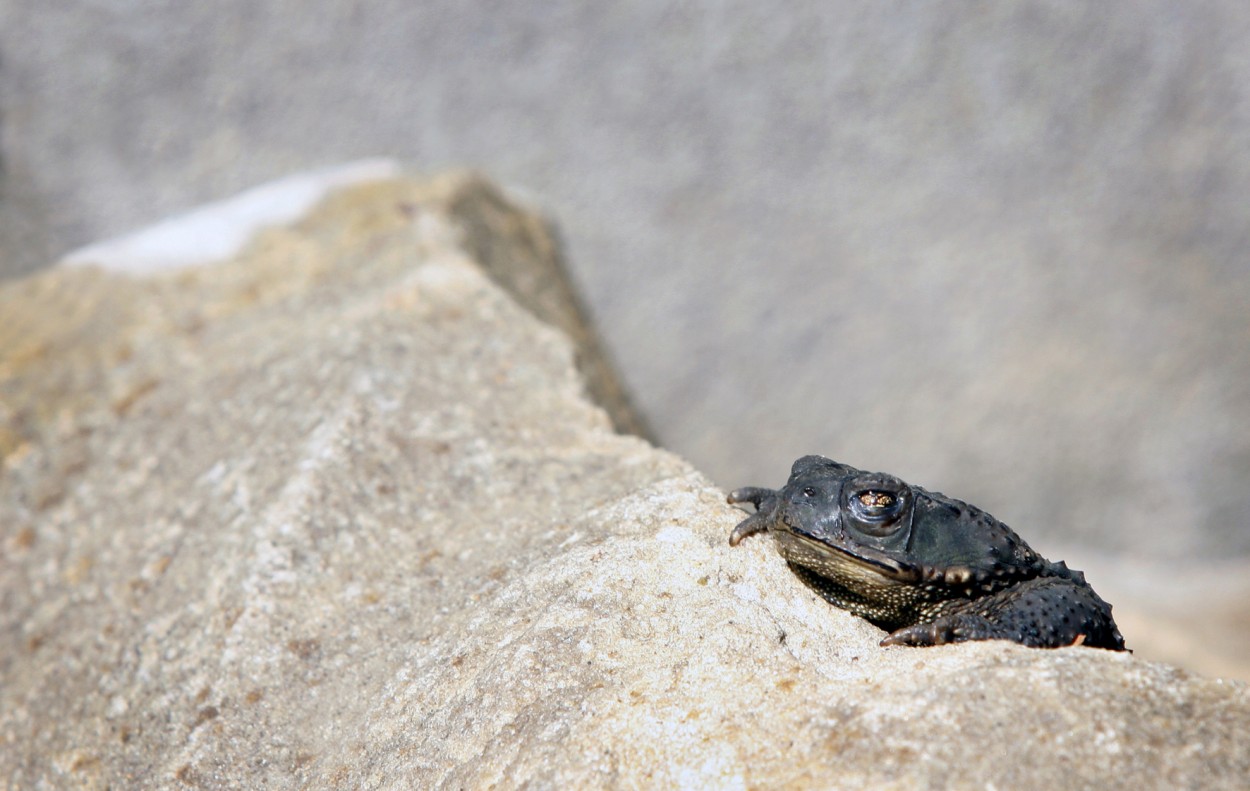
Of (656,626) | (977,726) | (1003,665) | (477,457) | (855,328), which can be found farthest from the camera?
(855,328)

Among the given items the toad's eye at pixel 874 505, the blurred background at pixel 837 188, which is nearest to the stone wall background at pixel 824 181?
the blurred background at pixel 837 188

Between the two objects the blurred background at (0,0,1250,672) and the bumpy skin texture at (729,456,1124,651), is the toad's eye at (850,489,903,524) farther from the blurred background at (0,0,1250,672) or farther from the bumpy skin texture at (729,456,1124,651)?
the blurred background at (0,0,1250,672)

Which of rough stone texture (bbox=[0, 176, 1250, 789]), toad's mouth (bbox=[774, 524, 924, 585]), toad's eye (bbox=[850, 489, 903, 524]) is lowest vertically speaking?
rough stone texture (bbox=[0, 176, 1250, 789])

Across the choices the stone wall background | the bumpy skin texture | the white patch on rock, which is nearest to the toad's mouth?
the bumpy skin texture

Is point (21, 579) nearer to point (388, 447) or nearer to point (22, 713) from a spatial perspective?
point (22, 713)

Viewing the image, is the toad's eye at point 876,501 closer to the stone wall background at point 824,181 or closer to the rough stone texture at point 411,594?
the rough stone texture at point 411,594

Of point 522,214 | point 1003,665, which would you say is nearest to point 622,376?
point 522,214

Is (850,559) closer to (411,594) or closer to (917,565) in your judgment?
(917,565)

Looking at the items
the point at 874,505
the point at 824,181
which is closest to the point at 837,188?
the point at 824,181
